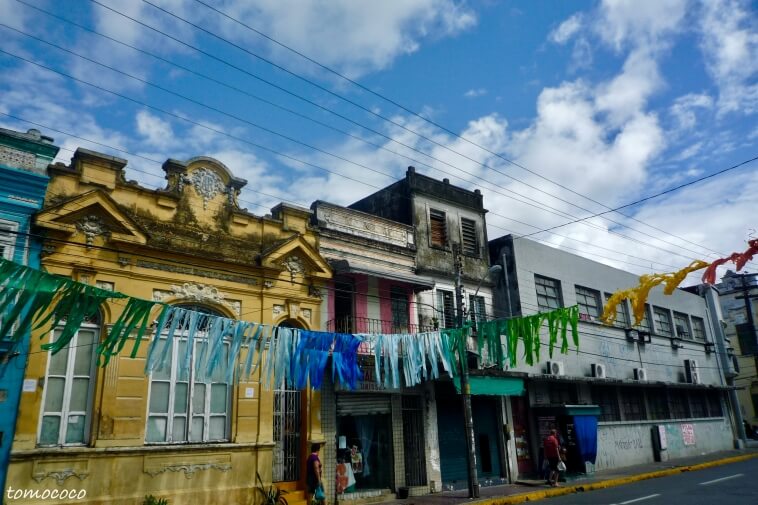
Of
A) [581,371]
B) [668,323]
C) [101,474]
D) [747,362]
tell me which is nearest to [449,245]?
[581,371]

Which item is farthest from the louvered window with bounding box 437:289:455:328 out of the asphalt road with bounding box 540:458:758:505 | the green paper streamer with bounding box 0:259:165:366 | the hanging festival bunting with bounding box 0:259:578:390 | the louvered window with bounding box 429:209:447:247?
the green paper streamer with bounding box 0:259:165:366

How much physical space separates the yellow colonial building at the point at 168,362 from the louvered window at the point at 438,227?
231 inches

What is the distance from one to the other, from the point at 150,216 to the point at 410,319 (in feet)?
28.8

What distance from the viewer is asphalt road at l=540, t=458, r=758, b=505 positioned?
1416 centimetres

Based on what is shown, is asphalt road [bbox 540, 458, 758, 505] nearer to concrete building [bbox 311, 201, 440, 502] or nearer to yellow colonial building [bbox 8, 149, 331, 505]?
concrete building [bbox 311, 201, 440, 502]

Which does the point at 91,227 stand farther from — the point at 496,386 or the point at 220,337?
the point at 496,386

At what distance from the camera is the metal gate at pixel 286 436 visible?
14.7m

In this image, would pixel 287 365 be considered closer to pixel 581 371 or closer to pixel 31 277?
pixel 31 277

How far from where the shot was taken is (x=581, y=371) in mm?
24266

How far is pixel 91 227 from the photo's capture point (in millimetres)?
12727

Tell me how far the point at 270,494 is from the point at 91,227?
7.66 meters

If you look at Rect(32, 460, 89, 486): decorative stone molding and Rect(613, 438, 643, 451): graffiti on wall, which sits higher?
Rect(32, 460, 89, 486): decorative stone molding

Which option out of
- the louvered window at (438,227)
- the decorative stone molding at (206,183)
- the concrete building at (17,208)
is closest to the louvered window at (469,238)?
the louvered window at (438,227)

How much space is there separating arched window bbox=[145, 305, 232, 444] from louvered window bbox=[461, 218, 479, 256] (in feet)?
36.3
